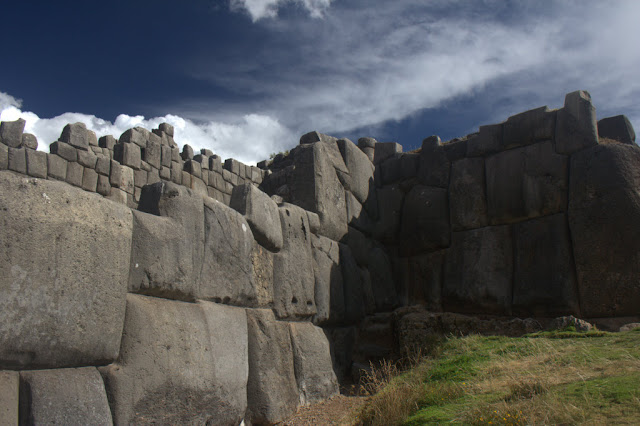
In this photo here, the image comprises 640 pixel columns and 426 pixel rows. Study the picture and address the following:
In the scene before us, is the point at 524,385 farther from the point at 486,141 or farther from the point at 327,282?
the point at 486,141

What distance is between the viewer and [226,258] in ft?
17.1

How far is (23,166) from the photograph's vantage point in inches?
346

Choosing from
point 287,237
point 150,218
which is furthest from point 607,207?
point 150,218

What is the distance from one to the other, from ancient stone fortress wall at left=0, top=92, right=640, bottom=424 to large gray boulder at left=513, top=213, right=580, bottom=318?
2cm

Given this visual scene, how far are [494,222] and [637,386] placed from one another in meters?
4.91

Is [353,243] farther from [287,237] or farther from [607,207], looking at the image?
[607,207]

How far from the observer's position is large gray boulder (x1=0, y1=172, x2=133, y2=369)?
3113 millimetres

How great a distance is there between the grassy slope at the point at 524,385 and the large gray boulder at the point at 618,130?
3317 mm

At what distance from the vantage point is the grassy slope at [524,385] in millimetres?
3363

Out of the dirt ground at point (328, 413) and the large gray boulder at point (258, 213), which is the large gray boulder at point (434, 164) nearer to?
the large gray boulder at point (258, 213)

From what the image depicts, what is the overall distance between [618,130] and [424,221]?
3.15m

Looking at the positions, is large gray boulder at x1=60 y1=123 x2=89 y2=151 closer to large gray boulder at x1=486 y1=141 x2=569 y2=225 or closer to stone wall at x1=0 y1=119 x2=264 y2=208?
stone wall at x1=0 y1=119 x2=264 y2=208

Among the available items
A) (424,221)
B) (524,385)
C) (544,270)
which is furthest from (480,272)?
(524,385)

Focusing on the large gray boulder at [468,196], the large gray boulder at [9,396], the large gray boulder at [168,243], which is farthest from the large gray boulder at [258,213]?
the large gray boulder at [468,196]
